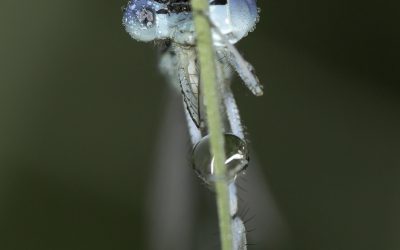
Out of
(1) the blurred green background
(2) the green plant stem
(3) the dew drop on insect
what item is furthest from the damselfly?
(1) the blurred green background

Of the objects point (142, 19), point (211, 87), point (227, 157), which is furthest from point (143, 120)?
point (211, 87)

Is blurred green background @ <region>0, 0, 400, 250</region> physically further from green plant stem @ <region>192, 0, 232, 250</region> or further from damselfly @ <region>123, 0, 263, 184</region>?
green plant stem @ <region>192, 0, 232, 250</region>

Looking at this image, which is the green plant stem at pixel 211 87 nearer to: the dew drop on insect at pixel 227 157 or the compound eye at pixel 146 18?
the dew drop on insect at pixel 227 157
